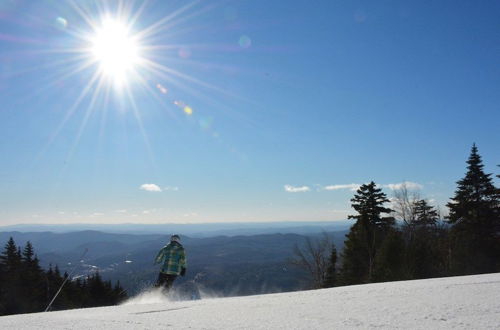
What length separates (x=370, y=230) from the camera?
1571 inches

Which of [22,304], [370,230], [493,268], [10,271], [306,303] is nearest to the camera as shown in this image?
[306,303]

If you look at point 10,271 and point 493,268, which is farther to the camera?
point 10,271

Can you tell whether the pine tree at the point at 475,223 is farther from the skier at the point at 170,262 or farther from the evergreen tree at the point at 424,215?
the skier at the point at 170,262

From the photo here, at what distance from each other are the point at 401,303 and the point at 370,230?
38.2 meters

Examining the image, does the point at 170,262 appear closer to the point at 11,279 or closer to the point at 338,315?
the point at 338,315

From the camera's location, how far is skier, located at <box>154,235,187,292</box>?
11062 mm

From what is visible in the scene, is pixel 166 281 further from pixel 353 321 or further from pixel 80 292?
pixel 80 292

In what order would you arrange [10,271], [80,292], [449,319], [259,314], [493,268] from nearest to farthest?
1. [449,319]
2. [259,314]
3. [493,268]
4. [10,271]
5. [80,292]

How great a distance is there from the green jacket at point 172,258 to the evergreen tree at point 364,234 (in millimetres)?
27177

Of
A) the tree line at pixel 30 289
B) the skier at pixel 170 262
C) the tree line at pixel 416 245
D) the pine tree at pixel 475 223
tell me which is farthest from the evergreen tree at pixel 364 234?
the tree line at pixel 30 289

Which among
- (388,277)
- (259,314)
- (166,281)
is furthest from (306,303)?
(388,277)

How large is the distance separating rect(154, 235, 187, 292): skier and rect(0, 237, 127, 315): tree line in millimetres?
41672

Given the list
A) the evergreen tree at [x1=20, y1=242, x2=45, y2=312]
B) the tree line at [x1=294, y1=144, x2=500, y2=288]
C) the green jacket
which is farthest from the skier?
the evergreen tree at [x1=20, y1=242, x2=45, y2=312]

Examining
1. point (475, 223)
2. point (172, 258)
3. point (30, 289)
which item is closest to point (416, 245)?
point (475, 223)
